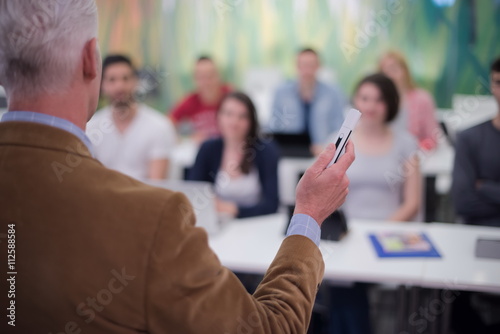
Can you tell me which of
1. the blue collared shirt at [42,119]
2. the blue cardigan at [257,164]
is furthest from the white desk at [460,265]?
the blue collared shirt at [42,119]

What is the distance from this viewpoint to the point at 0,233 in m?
0.79

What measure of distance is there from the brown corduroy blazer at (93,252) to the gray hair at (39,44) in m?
0.08

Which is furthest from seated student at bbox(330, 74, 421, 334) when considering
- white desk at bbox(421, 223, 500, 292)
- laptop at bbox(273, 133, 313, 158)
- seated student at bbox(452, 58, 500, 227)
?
laptop at bbox(273, 133, 313, 158)

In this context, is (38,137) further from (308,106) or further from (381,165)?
(308,106)

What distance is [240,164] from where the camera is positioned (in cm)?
315

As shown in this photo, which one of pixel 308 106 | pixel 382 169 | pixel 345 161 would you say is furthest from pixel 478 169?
pixel 308 106

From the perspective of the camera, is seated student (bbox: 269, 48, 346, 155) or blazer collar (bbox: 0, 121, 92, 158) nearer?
blazer collar (bbox: 0, 121, 92, 158)

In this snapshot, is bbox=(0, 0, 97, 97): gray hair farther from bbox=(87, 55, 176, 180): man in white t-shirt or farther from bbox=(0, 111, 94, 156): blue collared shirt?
bbox=(87, 55, 176, 180): man in white t-shirt

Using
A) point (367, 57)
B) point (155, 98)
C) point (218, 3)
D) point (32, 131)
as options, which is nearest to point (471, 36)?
point (367, 57)

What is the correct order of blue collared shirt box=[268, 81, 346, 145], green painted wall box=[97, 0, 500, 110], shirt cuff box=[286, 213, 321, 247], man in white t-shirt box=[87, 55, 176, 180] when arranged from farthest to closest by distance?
green painted wall box=[97, 0, 500, 110] → blue collared shirt box=[268, 81, 346, 145] → man in white t-shirt box=[87, 55, 176, 180] → shirt cuff box=[286, 213, 321, 247]

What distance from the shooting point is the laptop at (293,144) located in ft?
14.0

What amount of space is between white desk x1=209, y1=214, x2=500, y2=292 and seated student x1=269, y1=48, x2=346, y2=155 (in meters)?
2.37

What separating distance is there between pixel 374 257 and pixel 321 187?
138 cm

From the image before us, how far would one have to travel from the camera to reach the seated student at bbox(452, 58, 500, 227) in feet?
9.41
